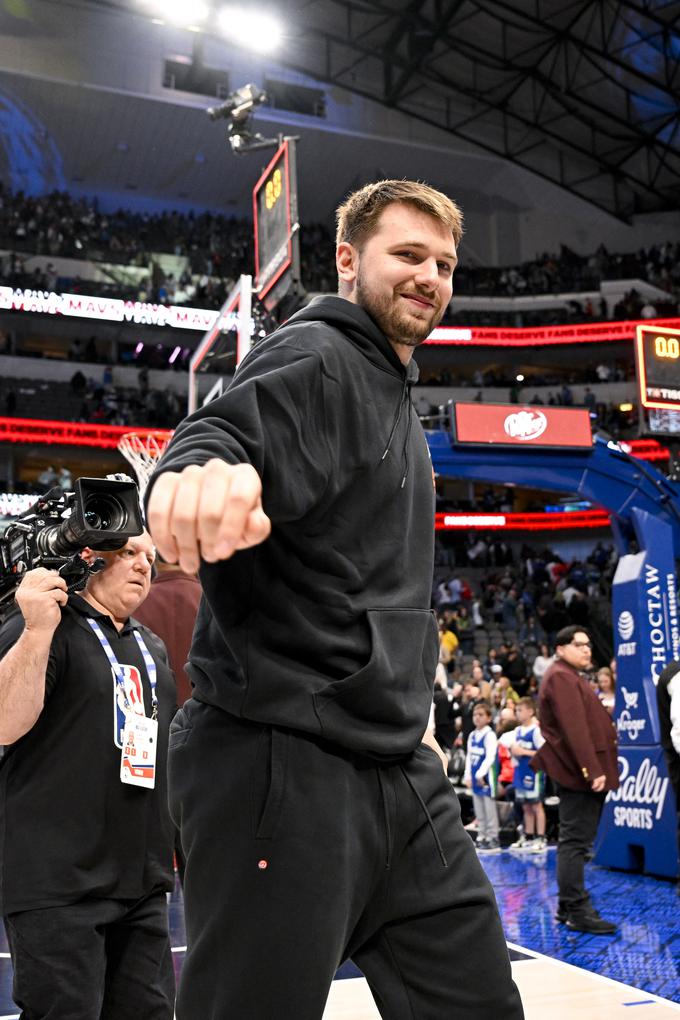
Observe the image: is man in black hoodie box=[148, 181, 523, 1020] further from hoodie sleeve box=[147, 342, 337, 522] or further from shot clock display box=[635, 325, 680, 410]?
shot clock display box=[635, 325, 680, 410]

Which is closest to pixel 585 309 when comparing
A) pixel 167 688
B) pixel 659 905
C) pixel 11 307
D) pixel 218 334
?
pixel 11 307

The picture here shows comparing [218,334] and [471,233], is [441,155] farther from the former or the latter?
[218,334]

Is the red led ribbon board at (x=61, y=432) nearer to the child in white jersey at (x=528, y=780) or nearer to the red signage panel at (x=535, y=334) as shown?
the red signage panel at (x=535, y=334)

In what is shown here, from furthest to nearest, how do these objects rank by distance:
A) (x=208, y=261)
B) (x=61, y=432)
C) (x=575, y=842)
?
(x=208, y=261)
(x=61, y=432)
(x=575, y=842)

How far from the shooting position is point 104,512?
276 cm

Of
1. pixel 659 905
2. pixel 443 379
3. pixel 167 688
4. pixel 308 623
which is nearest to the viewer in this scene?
pixel 308 623

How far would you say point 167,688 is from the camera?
3.30m

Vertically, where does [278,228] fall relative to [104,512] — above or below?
above

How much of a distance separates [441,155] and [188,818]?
34.4 meters

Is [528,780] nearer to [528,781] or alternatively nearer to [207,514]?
[528,781]

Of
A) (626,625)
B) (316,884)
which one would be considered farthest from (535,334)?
(316,884)

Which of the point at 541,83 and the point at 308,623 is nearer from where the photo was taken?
the point at 308,623

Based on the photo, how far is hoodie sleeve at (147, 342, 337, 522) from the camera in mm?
1548

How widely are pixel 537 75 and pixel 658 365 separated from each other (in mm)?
22294
